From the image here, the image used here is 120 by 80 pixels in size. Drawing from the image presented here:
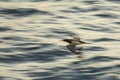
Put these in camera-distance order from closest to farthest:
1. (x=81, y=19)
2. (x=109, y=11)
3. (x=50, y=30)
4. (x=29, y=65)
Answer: (x=29, y=65) < (x=50, y=30) < (x=81, y=19) < (x=109, y=11)

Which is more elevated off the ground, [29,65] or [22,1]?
[22,1]

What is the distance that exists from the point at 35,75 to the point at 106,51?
3.63 m

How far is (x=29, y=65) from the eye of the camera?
15.9 m

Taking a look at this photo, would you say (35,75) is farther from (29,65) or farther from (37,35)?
(37,35)

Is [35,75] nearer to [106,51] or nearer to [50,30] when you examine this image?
[106,51]

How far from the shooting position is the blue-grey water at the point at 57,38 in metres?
15.3

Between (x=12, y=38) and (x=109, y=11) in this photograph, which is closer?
(x=12, y=38)

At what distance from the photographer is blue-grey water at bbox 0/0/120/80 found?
15.3 meters

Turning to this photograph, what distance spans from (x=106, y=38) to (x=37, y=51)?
10.6 ft

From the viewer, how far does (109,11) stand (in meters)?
23.7

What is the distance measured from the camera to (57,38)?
63.2 ft

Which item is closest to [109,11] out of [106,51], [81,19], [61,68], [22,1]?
[81,19]

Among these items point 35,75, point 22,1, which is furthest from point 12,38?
point 22,1

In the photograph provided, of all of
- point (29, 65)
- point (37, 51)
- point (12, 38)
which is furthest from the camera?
point (12, 38)
